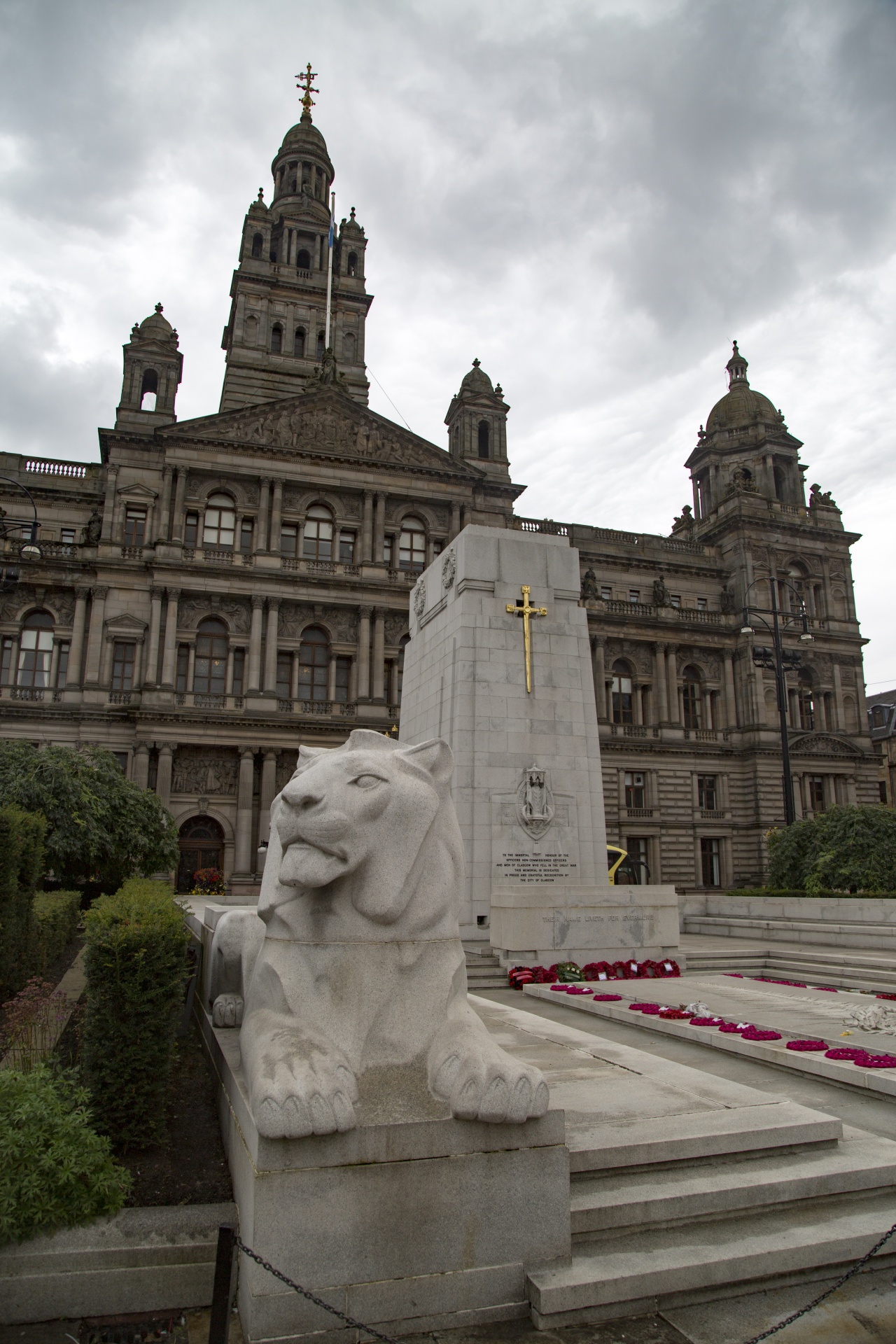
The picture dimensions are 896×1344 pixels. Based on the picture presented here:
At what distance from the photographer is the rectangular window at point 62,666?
36.5m

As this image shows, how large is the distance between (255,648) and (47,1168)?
3400 cm

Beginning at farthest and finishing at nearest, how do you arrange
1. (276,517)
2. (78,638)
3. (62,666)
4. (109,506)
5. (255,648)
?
1. (276,517)
2. (109,506)
3. (255,648)
4. (62,666)
5. (78,638)

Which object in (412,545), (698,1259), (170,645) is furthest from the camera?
(412,545)

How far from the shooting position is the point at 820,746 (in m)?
44.1

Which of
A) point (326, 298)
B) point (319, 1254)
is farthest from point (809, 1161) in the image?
point (326, 298)

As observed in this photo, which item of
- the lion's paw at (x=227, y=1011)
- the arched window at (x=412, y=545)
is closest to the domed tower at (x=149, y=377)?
the arched window at (x=412, y=545)

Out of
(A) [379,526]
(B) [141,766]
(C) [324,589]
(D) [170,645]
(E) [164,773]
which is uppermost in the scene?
(A) [379,526]

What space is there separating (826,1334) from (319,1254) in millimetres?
2134

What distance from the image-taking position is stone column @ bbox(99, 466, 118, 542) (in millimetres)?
37281

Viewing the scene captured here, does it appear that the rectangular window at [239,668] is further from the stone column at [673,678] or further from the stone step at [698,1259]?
the stone step at [698,1259]

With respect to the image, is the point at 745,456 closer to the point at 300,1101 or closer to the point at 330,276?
the point at 330,276

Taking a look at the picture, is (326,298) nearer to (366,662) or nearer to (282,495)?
(282,495)

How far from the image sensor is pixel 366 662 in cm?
3841

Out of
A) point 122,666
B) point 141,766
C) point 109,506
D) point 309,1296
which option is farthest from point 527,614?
point 109,506
